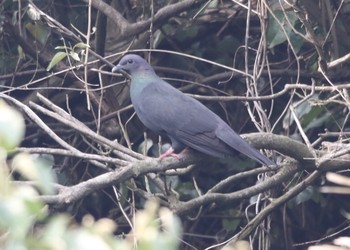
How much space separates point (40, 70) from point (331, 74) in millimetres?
1760

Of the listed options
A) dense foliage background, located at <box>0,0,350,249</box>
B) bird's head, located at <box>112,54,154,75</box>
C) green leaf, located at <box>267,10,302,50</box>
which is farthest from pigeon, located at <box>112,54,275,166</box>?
green leaf, located at <box>267,10,302,50</box>

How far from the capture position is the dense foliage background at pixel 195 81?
445 cm

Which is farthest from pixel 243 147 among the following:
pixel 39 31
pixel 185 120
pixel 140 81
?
pixel 39 31

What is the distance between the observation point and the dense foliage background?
445 centimetres

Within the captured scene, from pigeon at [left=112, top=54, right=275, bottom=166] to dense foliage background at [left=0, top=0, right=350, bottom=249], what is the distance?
17 centimetres

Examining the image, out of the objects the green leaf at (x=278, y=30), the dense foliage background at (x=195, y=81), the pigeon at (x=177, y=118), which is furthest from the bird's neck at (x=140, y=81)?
the green leaf at (x=278, y=30)

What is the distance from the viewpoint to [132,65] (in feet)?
14.8

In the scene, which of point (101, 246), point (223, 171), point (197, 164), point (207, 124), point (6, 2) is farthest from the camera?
point (223, 171)

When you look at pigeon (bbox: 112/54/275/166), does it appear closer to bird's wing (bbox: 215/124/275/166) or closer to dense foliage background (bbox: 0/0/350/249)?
bird's wing (bbox: 215/124/275/166)

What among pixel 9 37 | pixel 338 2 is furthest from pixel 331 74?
pixel 9 37

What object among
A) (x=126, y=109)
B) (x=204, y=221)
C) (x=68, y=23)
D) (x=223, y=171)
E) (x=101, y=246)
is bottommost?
(x=204, y=221)

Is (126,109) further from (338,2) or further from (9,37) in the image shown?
(338,2)

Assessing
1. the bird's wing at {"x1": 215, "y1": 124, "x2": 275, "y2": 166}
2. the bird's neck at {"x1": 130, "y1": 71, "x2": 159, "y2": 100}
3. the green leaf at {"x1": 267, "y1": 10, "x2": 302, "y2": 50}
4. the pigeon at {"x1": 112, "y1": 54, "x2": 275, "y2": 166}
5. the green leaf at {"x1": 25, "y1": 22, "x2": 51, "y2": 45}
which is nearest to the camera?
the bird's wing at {"x1": 215, "y1": 124, "x2": 275, "y2": 166}

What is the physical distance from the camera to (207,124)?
399 centimetres
